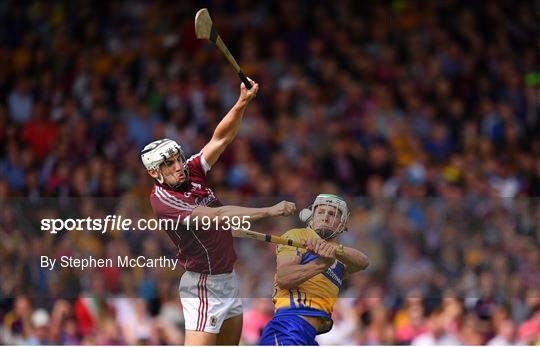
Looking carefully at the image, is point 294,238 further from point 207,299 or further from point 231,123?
point 231,123

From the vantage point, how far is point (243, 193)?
492 inches

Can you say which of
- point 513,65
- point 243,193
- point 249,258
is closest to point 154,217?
point 249,258

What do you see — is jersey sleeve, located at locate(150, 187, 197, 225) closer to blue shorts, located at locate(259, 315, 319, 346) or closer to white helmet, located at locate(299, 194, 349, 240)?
white helmet, located at locate(299, 194, 349, 240)

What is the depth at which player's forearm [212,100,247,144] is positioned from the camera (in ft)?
25.8

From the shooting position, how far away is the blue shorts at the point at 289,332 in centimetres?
766

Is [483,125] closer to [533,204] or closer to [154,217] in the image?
[533,204]

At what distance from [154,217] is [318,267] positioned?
1.04m

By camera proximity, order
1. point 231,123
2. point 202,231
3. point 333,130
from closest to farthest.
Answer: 1. point 202,231
2. point 231,123
3. point 333,130

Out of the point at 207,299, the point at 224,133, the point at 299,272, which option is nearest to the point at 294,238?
the point at 299,272

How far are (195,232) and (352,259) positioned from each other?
3.05 ft

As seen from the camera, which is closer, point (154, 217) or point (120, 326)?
point (154, 217)

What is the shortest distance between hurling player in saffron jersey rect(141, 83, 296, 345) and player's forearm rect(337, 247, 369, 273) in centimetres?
41

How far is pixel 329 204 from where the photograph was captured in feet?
26.0

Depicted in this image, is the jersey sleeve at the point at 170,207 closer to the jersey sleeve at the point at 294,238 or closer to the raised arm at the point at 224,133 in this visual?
the raised arm at the point at 224,133
